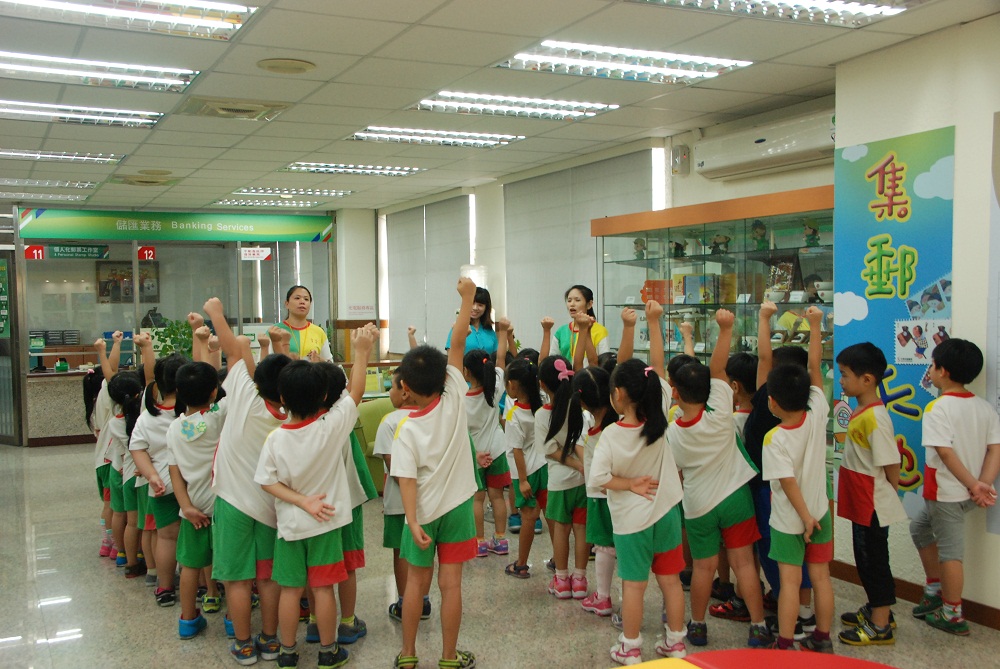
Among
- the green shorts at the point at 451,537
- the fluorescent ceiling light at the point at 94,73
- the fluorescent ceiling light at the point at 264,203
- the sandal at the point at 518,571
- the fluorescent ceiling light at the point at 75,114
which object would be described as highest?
the fluorescent ceiling light at the point at 94,73

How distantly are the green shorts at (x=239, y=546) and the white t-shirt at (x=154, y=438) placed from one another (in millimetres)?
813

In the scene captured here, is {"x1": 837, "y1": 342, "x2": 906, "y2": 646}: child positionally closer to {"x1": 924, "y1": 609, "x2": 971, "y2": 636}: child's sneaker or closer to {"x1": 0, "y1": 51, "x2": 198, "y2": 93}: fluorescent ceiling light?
{"x1": 924, "y1": 609, "x2": 971, "y2": 636}: child's sneaker

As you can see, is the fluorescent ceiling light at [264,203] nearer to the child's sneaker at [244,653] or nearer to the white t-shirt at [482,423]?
the white t-shirt at [482,423]

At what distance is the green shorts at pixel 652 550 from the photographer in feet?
10.6

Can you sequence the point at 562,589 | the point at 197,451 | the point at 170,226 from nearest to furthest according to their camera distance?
1. the point at 197,451
2. the point at 562,589
3. the point at 170,226

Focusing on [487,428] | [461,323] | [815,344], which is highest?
[461,323]

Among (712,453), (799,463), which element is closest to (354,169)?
(712,453)

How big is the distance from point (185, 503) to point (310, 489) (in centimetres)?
84

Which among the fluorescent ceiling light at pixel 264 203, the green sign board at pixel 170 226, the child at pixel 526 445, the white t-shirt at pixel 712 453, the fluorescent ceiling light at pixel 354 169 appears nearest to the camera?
the white t-shirt at pixel 712 453

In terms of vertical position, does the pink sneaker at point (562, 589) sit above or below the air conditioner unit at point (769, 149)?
below

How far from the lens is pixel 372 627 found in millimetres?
3801

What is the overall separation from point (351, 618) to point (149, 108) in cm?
389

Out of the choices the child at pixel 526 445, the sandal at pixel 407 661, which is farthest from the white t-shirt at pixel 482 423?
the sandal at pixel 407 661

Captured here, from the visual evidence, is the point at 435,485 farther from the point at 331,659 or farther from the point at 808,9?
the point at 808,9
